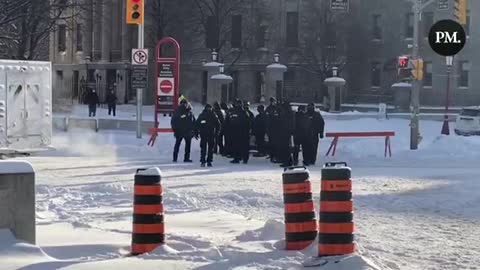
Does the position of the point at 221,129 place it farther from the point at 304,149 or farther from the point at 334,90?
the point at 334,90

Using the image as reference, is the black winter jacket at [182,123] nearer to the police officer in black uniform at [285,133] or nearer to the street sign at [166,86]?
the police officer in black uniform at [285,133]

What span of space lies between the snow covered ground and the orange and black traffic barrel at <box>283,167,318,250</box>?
→ 162mm

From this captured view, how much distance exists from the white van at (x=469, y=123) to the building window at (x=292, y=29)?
97.9ft

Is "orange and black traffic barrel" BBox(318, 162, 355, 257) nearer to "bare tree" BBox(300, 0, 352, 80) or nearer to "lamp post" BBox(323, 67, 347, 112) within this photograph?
"lamp post" BBox(323, 67, 347, 112)

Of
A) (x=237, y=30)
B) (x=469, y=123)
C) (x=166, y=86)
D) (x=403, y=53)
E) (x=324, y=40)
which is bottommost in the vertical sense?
(x=469, y=123)

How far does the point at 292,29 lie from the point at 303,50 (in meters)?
3.48

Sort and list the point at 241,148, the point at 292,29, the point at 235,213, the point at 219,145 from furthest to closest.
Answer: the point at 292,29
the point at 219,145
the point at 241,148
the point at 235,213

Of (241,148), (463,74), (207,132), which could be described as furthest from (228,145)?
(463,74)

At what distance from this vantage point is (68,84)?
8038 centimetres

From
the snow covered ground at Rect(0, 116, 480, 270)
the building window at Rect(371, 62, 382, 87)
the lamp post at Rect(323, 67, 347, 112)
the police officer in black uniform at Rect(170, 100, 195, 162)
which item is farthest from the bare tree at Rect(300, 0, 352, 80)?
the police officer in black uniform at Rect(170, 100, 195, 162)

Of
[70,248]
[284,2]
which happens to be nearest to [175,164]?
[70,248]

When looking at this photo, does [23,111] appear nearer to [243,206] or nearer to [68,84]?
[243,206]

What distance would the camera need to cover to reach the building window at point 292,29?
2746 inches

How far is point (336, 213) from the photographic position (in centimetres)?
987
